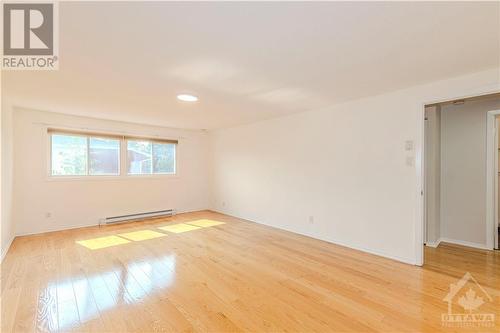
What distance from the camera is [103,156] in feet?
16.9

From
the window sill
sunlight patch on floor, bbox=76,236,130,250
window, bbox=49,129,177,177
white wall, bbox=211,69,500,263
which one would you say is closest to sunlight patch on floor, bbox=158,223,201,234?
sunlight patch on floor, bbox=76,236,130,250

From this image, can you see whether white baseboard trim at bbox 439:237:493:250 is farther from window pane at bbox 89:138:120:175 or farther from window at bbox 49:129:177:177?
window pane at bbox 89:138:120:175

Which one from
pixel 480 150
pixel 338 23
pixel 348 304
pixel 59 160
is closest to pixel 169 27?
pixel 338 23

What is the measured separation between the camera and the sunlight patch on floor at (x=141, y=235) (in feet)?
13.5

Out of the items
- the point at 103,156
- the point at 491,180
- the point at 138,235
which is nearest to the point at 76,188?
the point at 103,156

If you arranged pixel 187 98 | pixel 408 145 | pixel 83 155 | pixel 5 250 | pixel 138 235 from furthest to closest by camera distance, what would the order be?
pixel 83 155 → pixel 138 235 → pixel 187 98 → pixel 5 250 → pixel 408 145

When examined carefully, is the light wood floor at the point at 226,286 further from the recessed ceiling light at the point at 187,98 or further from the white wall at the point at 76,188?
the recessed ceiling light at the point at 187,98

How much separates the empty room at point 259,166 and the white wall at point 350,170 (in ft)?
0.08

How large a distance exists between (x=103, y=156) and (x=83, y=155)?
14.2 inches

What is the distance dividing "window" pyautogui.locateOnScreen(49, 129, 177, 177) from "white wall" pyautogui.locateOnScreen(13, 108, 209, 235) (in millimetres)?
165

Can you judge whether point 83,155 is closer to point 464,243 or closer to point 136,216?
point 136,216

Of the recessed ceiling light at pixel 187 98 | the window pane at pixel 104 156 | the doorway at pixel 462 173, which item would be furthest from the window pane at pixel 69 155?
the doorway at pixel 462 173

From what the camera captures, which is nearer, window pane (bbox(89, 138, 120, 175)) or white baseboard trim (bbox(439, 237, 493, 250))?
white baseboard trim (bbox(439, 237, 493, 250))

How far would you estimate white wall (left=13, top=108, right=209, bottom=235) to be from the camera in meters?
4.21
